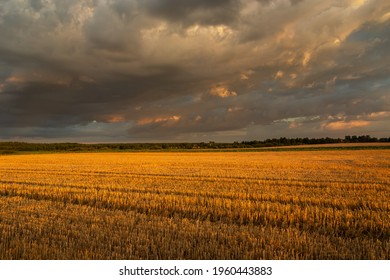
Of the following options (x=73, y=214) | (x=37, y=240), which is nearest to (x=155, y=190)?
(x=73, y=214)

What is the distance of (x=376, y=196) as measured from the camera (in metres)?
12.1

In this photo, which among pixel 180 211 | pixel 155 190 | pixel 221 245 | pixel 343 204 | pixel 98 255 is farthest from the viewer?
pixel 155 190

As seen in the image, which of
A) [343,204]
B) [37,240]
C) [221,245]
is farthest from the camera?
[343,204]

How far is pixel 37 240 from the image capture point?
22.3 ft

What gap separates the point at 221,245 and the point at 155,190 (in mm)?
7927

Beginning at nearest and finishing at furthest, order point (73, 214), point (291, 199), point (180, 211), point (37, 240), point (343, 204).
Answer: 1. point (37, 240)
2. point (73, 214)
3. point (180, 211)
4. point (343, 204)
5. point (291, 199)

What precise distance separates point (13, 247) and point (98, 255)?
2.04m

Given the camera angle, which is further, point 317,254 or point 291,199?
point 291,199

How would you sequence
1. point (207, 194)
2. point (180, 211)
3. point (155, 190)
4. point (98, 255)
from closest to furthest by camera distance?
point (98, 255)
point (180, 211)
point (207, 194)
point (155, 190)

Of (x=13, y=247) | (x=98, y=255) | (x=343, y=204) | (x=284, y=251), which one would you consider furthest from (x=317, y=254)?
(x=13, y=247)

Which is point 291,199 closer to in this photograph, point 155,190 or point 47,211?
point 155,190

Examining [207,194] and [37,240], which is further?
[207,194]

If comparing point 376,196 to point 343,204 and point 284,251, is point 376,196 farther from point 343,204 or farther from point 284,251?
point 284,251

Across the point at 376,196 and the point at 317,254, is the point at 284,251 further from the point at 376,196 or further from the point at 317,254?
the point at 376,196
